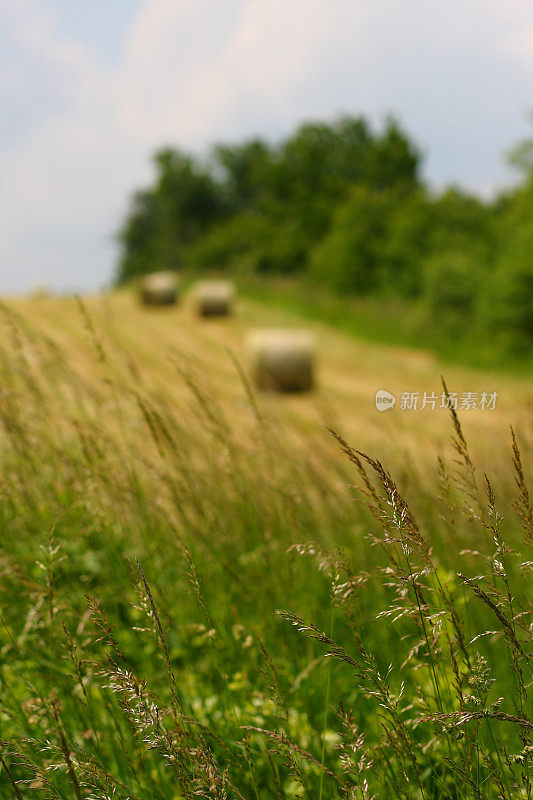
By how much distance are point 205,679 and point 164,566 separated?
0.72m

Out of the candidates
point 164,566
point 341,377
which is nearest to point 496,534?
point 164,566

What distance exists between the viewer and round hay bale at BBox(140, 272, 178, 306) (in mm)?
22938

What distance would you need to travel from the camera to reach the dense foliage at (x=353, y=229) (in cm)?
1809

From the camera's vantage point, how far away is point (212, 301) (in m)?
20.9

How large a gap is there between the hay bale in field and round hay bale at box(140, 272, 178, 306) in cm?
1049

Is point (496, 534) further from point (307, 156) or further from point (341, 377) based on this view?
point (307, 156)

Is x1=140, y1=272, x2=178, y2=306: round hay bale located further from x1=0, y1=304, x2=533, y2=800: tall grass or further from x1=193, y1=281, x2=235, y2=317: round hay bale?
x1=0, y1=304, x2=533, y2=800: tall grass

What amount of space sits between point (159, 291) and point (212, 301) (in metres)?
2.98

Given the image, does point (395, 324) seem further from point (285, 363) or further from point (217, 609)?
point (217, 609)

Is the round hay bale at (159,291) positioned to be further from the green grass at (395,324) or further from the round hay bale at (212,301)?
the green grass at (395,324)

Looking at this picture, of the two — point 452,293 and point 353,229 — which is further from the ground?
point 353,229

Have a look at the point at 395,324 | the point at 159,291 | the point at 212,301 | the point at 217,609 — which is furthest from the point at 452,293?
the point at 217,609

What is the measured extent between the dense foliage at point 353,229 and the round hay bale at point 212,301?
5823mm

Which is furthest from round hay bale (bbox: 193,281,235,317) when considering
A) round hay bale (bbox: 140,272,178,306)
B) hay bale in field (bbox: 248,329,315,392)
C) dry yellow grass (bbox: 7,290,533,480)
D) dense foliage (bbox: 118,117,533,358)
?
hay bale in field (bbox: 248,329,315,392)
